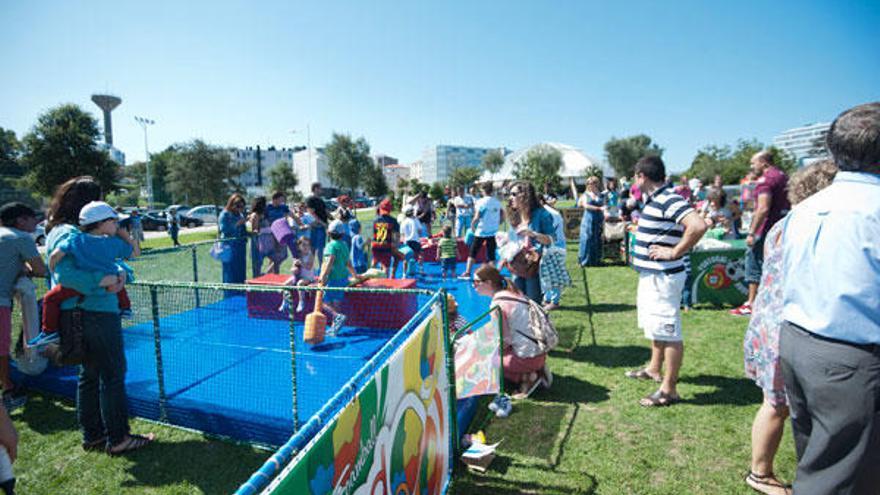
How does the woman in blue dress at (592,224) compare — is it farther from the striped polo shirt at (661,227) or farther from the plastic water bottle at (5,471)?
the plastic water bottle at (5,471)

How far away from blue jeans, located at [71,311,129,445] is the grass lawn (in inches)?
9.3

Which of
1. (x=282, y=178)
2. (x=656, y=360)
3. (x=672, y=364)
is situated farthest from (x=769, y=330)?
(x=282, y=178)

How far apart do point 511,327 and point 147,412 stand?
3.50m

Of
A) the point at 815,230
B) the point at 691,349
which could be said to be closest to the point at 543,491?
the point at 815,230

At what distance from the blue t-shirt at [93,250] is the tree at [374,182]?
5992cm

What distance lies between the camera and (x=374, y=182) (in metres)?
64.5

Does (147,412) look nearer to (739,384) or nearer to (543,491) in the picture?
(543,491)

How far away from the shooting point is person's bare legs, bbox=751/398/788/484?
103 inches

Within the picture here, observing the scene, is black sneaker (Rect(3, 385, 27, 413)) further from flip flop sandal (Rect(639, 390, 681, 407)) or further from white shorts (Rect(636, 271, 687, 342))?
white shorts (Rect(636, 271, 687, 342))

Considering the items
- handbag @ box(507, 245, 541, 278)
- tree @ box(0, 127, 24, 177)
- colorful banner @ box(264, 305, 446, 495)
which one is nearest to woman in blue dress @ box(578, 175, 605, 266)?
handbag @ box(507, 245, 541, 278)

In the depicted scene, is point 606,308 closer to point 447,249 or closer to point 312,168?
point 447,249

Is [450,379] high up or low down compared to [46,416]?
up

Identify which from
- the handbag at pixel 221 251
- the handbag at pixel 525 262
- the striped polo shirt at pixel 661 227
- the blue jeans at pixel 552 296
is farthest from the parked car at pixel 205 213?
the striped polo shirt at pixel 661 227

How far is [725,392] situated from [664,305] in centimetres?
111
